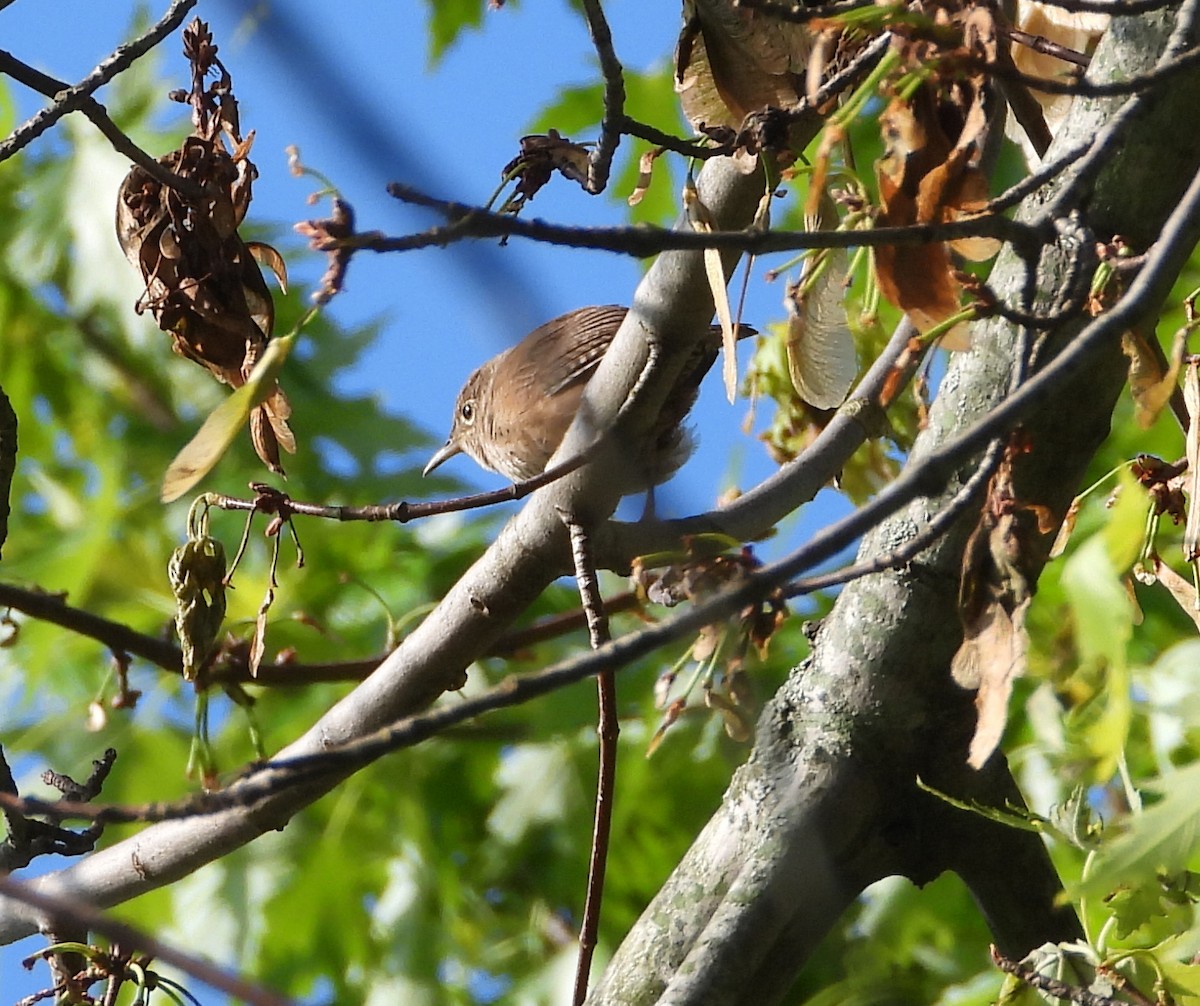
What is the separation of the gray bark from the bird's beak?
2153 mm

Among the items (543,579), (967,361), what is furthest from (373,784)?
(967,361)

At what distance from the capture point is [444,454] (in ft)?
12.9

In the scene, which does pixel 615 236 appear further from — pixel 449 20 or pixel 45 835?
pixel 449 20

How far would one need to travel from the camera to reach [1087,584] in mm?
891

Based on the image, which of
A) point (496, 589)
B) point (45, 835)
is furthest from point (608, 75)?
point (45, 835)

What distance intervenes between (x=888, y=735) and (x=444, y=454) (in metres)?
2.38

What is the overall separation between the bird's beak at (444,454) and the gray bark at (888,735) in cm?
215

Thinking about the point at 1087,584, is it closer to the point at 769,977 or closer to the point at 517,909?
the point at 769,977

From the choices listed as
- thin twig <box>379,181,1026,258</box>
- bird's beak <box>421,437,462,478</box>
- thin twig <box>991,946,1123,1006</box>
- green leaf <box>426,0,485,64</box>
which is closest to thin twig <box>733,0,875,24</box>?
thin twig <box>379,181,1026,258</box>

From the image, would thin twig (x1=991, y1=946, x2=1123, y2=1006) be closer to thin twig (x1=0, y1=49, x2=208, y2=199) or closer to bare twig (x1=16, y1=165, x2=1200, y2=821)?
bare twig (x1=16, y1=165, x2=1200, y2=821)

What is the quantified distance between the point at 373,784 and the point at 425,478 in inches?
35.1

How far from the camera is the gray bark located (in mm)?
1605

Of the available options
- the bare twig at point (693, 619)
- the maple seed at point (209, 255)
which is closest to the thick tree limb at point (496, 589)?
the maple seed at point (209, 255)

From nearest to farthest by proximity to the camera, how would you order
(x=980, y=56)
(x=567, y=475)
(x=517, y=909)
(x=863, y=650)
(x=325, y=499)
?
(x=980, y=56), (x=567, y=475), (x=863, y=650), (x=325, y=499), (x=517, y=909)
